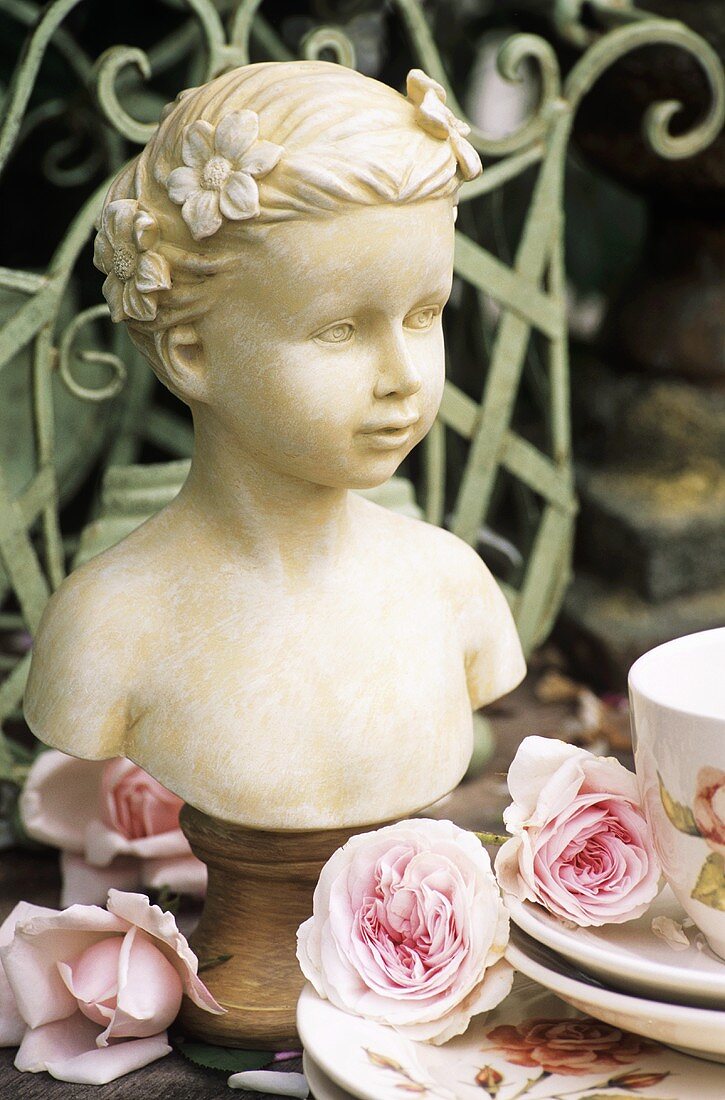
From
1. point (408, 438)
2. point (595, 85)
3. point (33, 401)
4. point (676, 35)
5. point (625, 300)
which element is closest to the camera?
point (408, 438)

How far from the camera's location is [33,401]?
40.8 inches

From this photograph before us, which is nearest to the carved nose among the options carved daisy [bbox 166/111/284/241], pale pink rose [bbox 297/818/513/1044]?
carved daisy [bbox 166/111/284/241]

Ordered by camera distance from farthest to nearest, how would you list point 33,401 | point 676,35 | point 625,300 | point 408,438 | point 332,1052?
point 625,300
point 676,35
point 33,401
point 408,438
point 332,1052

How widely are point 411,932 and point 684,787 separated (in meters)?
0.15

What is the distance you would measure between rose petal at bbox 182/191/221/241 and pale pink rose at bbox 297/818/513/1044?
0.31m

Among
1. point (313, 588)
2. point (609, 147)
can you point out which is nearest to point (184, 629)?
point (313, 588)

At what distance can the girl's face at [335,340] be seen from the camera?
73 cm

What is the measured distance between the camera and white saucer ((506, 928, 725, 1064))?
1.95ft

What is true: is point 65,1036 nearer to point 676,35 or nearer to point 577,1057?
point 577,1057

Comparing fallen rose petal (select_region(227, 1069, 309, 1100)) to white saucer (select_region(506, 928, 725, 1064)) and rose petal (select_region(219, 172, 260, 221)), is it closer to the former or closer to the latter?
white saucer (select_region(506, 928, 725, 1064))

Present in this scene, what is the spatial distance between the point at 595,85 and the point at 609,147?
0.19 ft

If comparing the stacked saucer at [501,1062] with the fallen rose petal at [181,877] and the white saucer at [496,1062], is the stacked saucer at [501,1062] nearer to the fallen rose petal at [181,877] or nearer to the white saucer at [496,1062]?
the white saucer at [496,1062]

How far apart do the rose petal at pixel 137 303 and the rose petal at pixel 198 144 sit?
0.07 meters

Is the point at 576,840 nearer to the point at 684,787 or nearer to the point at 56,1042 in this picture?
the point at 684,787
